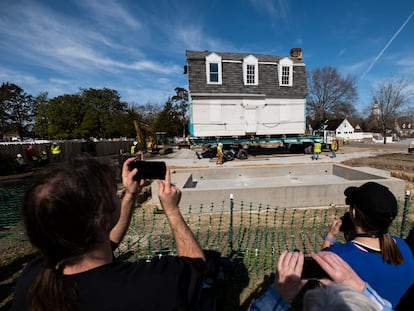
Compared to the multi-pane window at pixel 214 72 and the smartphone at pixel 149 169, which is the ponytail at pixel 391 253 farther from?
the multi-pane window at pixel 214 72

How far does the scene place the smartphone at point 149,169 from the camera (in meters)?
1.52

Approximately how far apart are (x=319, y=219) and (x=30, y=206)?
6.61 metres

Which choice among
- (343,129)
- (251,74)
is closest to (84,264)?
(251,74)

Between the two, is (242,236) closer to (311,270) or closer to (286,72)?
(311,270)

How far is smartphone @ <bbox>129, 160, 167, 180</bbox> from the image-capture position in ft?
5.00

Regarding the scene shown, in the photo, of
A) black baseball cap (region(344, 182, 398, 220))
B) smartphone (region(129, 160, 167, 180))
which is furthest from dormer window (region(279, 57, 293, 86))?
smartphone (region(129, 160, 167, 180))

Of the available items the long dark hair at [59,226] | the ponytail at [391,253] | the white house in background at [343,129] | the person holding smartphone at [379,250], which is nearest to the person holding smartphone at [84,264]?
the long dark hair at [59,226]

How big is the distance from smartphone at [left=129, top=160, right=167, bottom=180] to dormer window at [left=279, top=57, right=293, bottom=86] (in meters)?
20.5

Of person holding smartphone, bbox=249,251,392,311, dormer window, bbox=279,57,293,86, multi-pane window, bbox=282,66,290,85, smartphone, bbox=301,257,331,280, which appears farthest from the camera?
multi-pane window, bbox=282,66,290,85

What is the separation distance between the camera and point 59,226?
0.87 metres

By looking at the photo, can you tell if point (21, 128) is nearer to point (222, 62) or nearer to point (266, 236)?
point (222, 62)

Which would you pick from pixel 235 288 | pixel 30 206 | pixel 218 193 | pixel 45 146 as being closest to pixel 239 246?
pixel 235 288

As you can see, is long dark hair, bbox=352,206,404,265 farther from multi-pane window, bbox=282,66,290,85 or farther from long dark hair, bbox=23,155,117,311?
multi-pane window, bbox=282,66,290,85

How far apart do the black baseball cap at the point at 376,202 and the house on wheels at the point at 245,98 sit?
51.8 ft
